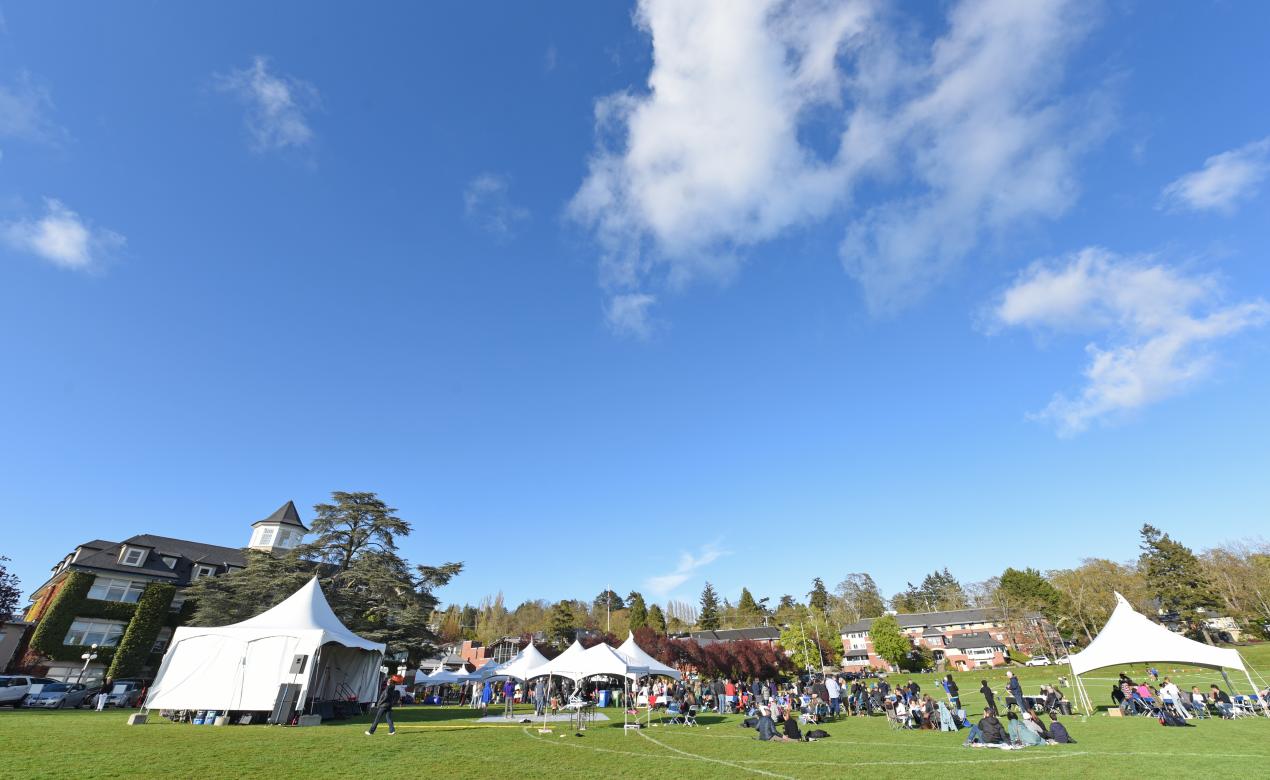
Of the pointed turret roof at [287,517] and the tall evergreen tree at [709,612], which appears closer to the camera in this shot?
the pointed turret roof at [287,517]

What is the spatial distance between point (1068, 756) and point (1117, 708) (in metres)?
13.7

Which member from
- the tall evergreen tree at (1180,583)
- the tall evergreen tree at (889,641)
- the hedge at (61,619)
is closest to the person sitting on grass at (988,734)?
the hedge at (61,619)

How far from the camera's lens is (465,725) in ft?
65.5

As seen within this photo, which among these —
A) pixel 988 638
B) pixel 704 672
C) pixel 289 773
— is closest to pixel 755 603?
pixel 988 638

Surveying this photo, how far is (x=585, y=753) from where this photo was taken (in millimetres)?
13297

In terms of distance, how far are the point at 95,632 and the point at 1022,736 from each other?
178 ft

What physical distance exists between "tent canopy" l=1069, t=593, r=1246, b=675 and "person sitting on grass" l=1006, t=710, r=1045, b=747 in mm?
8928

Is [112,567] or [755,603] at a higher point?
[755,603]

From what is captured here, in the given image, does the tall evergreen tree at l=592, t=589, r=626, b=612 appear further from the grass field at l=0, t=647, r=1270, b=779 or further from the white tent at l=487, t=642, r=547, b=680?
the grass field at l=0, t=647, r=1270, b=779

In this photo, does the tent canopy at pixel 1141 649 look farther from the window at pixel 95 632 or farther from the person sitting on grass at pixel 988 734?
the window at pixel 95 632

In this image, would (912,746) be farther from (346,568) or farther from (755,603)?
(755,603)

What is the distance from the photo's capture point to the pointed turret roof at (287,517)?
4994 centimetres

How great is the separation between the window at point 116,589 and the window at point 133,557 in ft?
4.82

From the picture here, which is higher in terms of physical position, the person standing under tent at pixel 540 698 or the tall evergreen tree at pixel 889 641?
the tall evergreen tree at pixel 889 641
